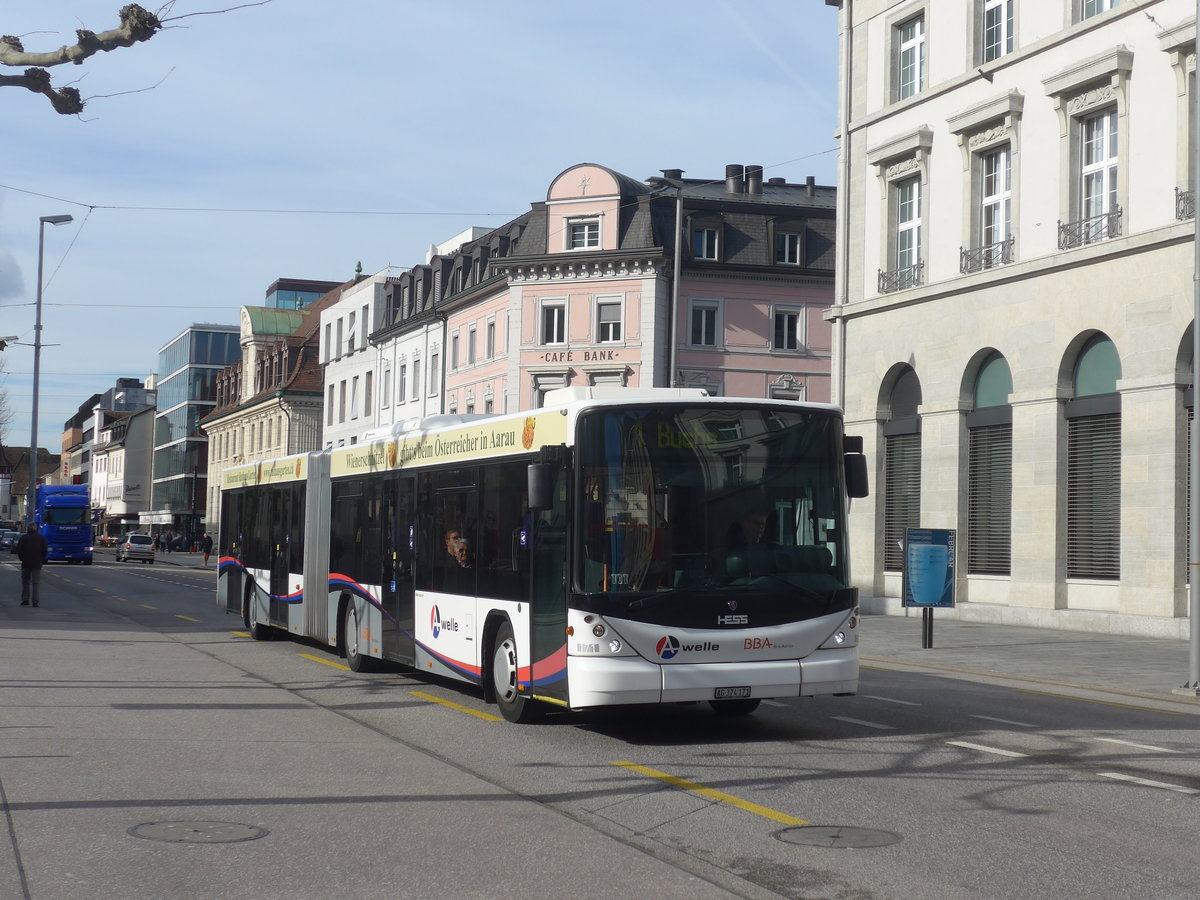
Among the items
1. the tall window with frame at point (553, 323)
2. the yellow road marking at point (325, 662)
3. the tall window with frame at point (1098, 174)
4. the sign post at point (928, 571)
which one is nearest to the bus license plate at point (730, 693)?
the yellow road marking at point (325, 662)

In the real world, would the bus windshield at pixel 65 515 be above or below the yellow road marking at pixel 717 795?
above

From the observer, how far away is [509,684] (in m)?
12.5

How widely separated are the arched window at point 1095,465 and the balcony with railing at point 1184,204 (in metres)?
2.88

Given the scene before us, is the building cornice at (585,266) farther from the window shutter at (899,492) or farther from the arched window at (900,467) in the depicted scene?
the window shutter at (899,492)

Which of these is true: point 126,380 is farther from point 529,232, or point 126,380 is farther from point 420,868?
point 420,868

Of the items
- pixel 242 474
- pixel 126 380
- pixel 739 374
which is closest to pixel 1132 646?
pixel 242 474

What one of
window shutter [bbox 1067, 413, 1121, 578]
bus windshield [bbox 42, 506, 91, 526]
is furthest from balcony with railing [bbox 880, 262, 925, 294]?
bus windshield [bbox 42, 506, 91, 526]

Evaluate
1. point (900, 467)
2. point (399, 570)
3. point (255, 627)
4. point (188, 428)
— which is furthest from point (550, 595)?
point (188, 428)

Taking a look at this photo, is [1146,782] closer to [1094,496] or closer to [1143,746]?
[1143,746]

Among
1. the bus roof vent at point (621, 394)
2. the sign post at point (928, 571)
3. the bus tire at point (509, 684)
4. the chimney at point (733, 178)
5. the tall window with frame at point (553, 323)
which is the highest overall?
the chimney at point (733, 178)

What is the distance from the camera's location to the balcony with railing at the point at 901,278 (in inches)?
1310

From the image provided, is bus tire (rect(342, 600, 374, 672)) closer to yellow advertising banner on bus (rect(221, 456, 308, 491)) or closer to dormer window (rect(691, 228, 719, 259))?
yellow advertising banner on bus (rect(221, 456, 308, 491))

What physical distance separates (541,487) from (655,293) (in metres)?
44.2

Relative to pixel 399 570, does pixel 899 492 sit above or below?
above
